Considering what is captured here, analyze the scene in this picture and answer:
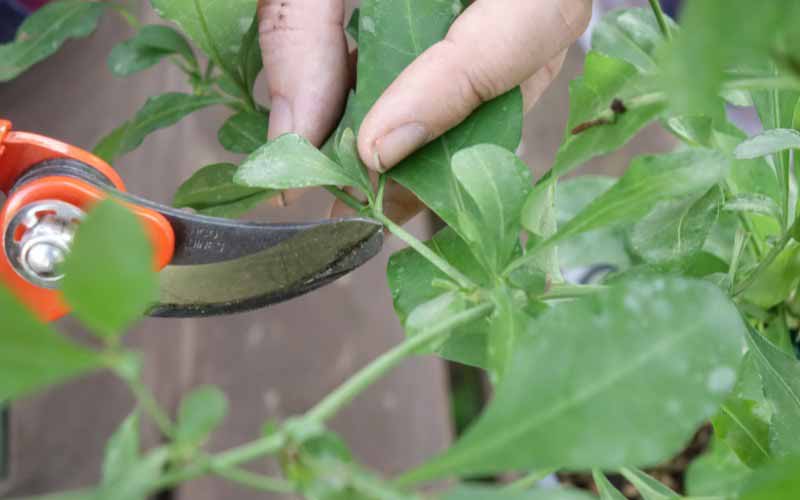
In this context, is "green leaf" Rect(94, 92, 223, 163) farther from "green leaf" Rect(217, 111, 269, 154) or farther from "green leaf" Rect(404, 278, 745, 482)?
"green leaf" Rect(404, 278, 745, 482)

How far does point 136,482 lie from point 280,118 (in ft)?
1.03

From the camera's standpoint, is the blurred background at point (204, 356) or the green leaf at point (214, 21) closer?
the green leaf at point (214, 21)

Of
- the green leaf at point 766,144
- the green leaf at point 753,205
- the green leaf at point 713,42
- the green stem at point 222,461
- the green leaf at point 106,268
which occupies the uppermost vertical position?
the green leaf at point 106,268

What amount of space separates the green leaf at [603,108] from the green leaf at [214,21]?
205mm

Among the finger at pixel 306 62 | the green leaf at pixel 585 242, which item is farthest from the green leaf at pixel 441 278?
the green leaf at pixel 585 242

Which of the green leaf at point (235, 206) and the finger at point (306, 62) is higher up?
the finger at point (306, 62)

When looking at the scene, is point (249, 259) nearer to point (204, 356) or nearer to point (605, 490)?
point (605, 490)

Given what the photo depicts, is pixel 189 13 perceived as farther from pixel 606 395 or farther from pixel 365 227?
pixel 606 395

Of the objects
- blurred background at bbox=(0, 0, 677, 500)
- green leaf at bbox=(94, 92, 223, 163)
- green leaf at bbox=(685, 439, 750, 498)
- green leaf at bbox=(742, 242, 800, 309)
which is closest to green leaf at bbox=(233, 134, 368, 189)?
green leaf at bbox=(94, 92, 223, 163)

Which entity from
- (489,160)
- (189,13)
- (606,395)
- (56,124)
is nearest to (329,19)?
(189,13)

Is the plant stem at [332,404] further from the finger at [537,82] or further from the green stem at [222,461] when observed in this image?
the finger at [537,82]

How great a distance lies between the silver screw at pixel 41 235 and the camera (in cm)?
37

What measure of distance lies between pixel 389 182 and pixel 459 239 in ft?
0.53

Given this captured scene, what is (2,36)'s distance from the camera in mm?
1040
